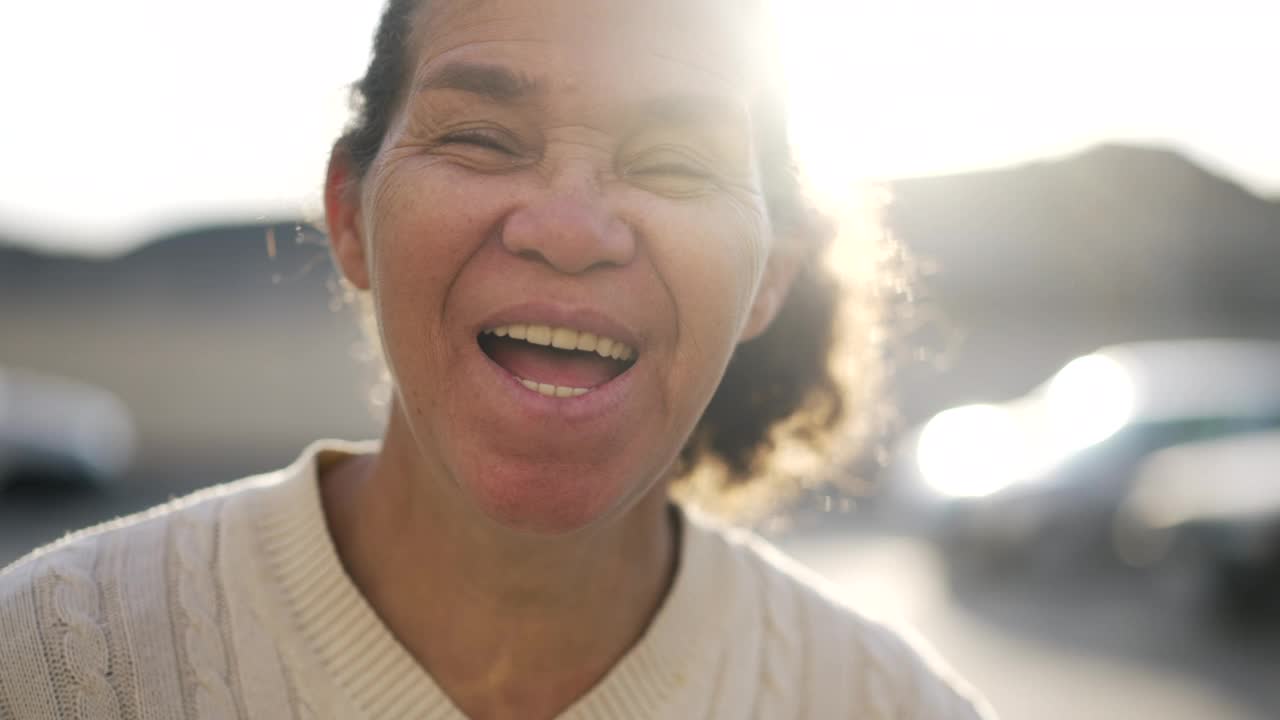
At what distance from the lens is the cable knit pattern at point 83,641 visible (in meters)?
1.97

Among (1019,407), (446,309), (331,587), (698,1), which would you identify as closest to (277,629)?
(331,587)

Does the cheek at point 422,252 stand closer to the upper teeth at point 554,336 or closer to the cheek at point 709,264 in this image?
the upper teeth at point 554,336

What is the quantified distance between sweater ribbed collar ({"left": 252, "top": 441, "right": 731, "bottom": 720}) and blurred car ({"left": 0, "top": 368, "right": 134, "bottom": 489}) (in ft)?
40.9

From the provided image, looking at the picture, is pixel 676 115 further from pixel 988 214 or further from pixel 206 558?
pixel 988 214

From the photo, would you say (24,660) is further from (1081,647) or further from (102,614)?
(1081,647)

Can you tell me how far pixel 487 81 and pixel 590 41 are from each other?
0.18m

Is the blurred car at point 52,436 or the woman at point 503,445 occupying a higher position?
the woman at point 503,445

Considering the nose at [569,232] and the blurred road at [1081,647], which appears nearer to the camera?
the nose at [569,232]

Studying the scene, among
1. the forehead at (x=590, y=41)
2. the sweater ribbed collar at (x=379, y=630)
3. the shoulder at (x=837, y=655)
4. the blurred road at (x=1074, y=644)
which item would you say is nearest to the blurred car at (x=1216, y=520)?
the blurred road at (x=1074, y=644)

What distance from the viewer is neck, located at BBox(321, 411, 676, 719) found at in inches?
86.5

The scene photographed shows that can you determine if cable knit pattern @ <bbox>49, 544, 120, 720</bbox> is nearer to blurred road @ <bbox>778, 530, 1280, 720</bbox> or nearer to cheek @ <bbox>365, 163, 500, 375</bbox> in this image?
cheek @ <bbox>365, 163, 500, 375</bbox>

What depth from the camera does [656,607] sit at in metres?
2.46

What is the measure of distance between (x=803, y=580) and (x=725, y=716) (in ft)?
1.44

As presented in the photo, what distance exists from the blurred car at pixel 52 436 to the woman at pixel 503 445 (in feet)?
41.1
